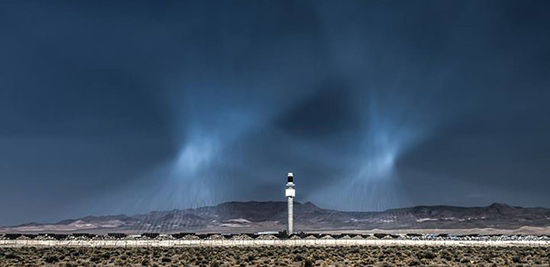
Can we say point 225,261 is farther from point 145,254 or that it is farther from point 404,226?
point 404,226

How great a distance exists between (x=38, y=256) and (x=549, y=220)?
6530 inches

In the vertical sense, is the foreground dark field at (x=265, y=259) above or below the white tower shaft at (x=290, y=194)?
below

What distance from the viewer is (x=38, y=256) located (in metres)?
51.3

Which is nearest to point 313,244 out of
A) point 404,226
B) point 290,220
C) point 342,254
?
point 342,254

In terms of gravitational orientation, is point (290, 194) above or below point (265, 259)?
above

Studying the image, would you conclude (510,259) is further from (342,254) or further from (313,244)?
(313,244)

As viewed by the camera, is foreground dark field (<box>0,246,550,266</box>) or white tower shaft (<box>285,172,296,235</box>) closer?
foreground dark field (<box>0,246,550,266</box>)

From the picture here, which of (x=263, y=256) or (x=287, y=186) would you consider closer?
(x=263, y=256)

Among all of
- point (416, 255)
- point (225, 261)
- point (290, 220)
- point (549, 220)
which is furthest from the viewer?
point (549, 220)

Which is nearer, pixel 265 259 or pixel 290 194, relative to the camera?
pixel 265 259

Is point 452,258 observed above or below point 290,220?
below

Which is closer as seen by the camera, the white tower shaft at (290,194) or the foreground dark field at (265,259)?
the foreground dark field at (265,259)

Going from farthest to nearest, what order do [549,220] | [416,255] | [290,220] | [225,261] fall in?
[549,220] < [290,220] < [416,255] < [225,261]

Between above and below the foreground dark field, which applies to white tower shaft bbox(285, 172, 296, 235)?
above
